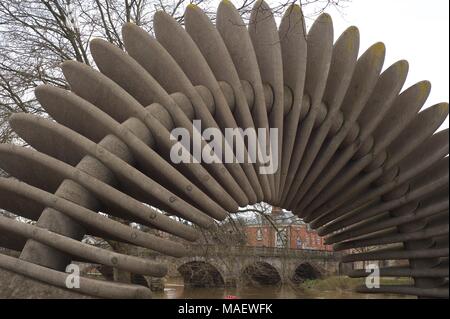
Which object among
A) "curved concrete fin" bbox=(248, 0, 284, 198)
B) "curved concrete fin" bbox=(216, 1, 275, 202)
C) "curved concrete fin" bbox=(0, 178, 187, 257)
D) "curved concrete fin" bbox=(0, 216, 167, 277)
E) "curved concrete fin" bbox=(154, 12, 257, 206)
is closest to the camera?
"curved concrete fin" bbox=(0, 216, 167, 277)

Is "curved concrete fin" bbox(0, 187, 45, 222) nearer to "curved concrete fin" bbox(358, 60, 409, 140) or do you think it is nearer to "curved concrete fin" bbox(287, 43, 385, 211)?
"curved concrete fin" bbox(287, 43, 385, 211)

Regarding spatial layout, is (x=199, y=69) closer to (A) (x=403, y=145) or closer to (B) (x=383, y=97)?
(B) (x=383, y=97)

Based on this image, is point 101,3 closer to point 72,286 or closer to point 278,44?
point 278,44

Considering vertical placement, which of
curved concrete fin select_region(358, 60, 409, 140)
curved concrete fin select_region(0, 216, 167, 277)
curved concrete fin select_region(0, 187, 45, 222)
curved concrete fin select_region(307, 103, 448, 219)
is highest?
curved concrete fin select_region(358, 60, 409, 140)

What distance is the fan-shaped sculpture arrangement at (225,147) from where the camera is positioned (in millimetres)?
4367

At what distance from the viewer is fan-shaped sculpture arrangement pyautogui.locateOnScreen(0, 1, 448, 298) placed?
14.3 ft

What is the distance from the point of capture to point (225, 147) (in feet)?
17.9

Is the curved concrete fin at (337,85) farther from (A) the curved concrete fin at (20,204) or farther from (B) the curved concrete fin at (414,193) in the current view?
(A) the curved concrete fin at (20,204)

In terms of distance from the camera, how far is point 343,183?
21.6 ft

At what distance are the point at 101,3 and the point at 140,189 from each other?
29.7ft

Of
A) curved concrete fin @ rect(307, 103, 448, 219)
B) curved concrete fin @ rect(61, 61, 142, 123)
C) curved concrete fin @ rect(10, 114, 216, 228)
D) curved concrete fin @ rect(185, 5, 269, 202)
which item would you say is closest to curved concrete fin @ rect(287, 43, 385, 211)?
curved concrete fin @ rect(307, 103, 448, 219)

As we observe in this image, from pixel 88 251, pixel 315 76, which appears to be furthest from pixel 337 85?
pixel 88 251

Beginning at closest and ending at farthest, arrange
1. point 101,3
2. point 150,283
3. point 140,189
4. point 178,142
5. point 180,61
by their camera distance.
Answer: point 140,189, point 178,142, point 180,61, point 101,3, point 150,283

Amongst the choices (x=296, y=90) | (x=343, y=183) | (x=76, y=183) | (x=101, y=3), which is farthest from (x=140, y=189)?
(x=101, y=3)
